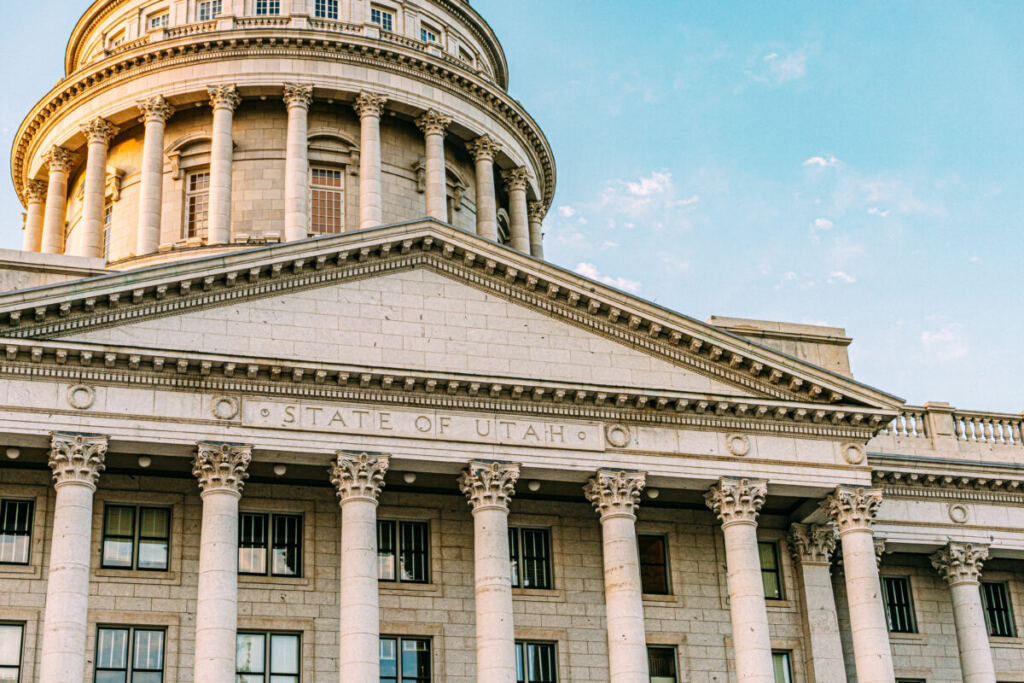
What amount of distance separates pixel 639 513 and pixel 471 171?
72.0 feet

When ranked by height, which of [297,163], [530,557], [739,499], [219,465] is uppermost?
[297,163]

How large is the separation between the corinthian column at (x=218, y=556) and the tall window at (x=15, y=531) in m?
3.85

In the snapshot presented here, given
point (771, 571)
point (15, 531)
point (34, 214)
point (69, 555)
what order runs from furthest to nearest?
point (34, 214) < point (771, 571) < point (15, 531) < point (69, 555)

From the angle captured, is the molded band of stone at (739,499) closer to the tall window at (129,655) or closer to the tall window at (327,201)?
the tall window at (129,655)

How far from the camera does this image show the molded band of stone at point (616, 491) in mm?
32219

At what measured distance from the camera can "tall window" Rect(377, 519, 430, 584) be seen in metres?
33.0

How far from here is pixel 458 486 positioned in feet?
109

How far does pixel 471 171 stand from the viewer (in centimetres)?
5362

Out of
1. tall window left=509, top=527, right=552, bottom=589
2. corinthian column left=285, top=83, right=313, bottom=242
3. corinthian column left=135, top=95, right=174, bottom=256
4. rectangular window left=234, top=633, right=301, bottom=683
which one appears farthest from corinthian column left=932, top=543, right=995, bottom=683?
corinthian column left=135, top=95, right=174, bottom=256

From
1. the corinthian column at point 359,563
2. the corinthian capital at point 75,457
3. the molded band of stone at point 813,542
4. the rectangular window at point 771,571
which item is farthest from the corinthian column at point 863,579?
the corinthian capital at point 75,457

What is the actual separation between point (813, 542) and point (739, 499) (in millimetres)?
3932

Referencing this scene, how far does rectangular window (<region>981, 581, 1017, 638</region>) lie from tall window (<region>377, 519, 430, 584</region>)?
15.8 metres

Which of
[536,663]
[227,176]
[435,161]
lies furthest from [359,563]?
[435,161]

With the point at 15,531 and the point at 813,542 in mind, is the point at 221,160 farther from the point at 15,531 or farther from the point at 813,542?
the point at 813,542
